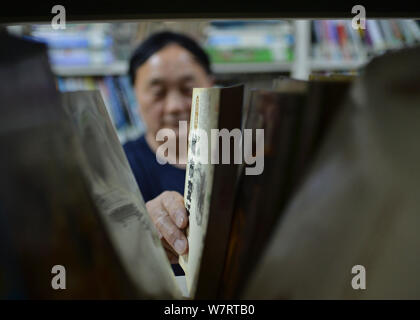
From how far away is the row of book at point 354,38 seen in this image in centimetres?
151

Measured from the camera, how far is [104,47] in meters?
1.60

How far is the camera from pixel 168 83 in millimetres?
1201

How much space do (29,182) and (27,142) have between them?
3 centimetres

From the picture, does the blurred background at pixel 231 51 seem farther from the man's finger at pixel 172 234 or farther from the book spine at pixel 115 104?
the man's finger at pixel 172 234

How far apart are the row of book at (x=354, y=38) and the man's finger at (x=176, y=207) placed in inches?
56.2

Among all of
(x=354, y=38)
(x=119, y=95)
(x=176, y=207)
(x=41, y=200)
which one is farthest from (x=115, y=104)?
(x=41, y=200)

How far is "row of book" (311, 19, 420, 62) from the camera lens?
1510 millimetres

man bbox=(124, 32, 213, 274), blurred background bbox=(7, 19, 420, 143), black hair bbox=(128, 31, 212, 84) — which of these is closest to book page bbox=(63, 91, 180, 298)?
man bbox=(124, 32, 213, 274)

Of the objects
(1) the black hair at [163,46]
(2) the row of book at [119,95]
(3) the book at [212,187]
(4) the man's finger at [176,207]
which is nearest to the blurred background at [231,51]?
(2) the row of book at [119,95]

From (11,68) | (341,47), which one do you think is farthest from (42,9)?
(341,47)

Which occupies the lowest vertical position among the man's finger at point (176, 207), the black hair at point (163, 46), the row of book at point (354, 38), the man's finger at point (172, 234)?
the man's finger at point (172, 234)

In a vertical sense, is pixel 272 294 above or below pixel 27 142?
below

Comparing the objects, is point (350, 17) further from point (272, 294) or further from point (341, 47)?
point (341, 47)

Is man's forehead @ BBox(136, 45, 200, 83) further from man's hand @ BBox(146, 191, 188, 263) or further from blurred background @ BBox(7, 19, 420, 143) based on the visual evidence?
man's hand @ BBox(146, 191, 188, 263)
